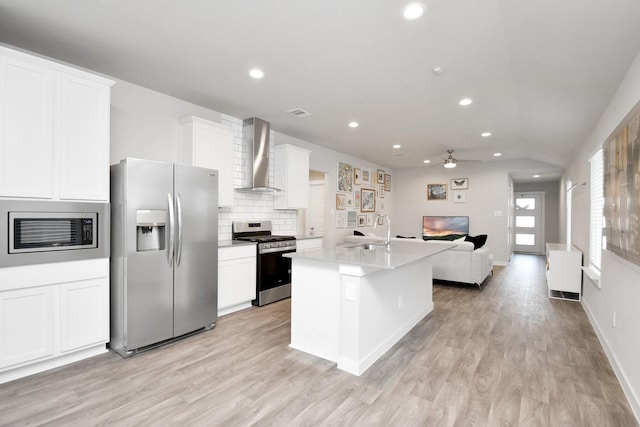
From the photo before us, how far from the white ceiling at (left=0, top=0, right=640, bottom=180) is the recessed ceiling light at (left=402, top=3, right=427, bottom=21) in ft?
0.16

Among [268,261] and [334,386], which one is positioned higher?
[268,261]

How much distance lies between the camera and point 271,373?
2.43 m

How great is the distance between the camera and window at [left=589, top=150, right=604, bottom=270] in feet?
11.6

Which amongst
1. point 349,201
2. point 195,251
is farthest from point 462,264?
point 195,251

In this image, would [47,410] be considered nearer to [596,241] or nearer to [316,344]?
[316,344]

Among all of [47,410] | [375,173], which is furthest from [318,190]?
[47,410]

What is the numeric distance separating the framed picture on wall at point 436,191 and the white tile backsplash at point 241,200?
5.20m

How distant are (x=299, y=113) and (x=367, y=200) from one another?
4042mm

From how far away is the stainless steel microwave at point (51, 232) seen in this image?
224 centimetres

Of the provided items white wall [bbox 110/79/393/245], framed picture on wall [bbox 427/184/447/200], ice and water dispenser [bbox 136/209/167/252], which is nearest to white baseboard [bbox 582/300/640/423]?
ice and water dispenser [bbox 136/209/167/252]

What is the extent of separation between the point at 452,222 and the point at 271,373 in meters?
7.09

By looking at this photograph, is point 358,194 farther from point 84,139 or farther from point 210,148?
point 84,139

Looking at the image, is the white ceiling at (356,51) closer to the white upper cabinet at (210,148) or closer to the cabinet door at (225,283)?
the white upper cabinet at (210,148)

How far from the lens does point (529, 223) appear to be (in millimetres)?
10453
